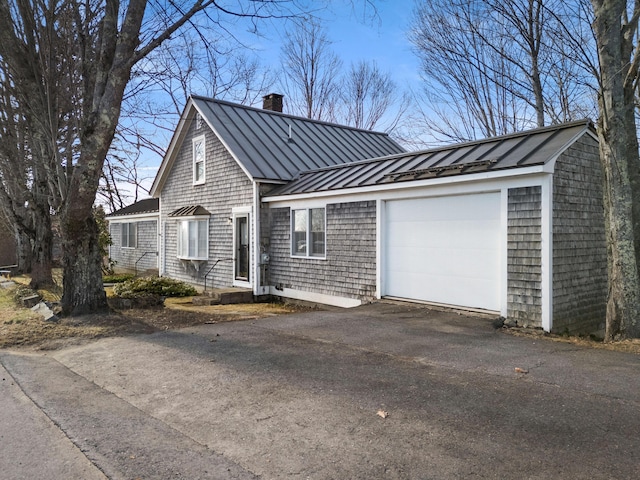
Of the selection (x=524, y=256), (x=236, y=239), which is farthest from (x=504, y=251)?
(x=236, y=239)

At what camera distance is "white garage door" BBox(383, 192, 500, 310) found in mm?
8375

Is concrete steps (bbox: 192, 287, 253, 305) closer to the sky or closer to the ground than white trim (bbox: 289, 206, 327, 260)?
closer to the ground

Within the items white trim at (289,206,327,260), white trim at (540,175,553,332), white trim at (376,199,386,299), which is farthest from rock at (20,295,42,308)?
white trim at (540,175,553,332)

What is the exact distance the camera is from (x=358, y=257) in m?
11.0

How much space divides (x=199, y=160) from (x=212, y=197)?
1.72 m

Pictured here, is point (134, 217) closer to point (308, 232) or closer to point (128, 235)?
point (128, 235)

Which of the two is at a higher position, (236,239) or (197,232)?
(197,232)

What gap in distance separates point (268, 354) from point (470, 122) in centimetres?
1695

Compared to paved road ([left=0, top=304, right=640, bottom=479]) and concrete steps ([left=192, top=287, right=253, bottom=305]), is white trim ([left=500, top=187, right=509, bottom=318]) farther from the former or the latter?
concrete steps ([left=192, top=287, right=253, bottom=305])

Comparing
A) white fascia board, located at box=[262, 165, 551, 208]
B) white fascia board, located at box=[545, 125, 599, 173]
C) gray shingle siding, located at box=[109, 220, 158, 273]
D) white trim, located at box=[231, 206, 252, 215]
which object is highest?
white fascia board, located at box=[545, 125, 599, 173]

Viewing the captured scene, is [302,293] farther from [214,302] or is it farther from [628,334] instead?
[628,334]

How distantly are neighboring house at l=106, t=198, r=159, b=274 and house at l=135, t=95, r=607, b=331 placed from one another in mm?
4161

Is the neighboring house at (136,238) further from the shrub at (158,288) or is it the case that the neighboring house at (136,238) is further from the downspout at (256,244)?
the downspout at (256,244)

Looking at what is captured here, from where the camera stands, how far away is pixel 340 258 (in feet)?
37.7
